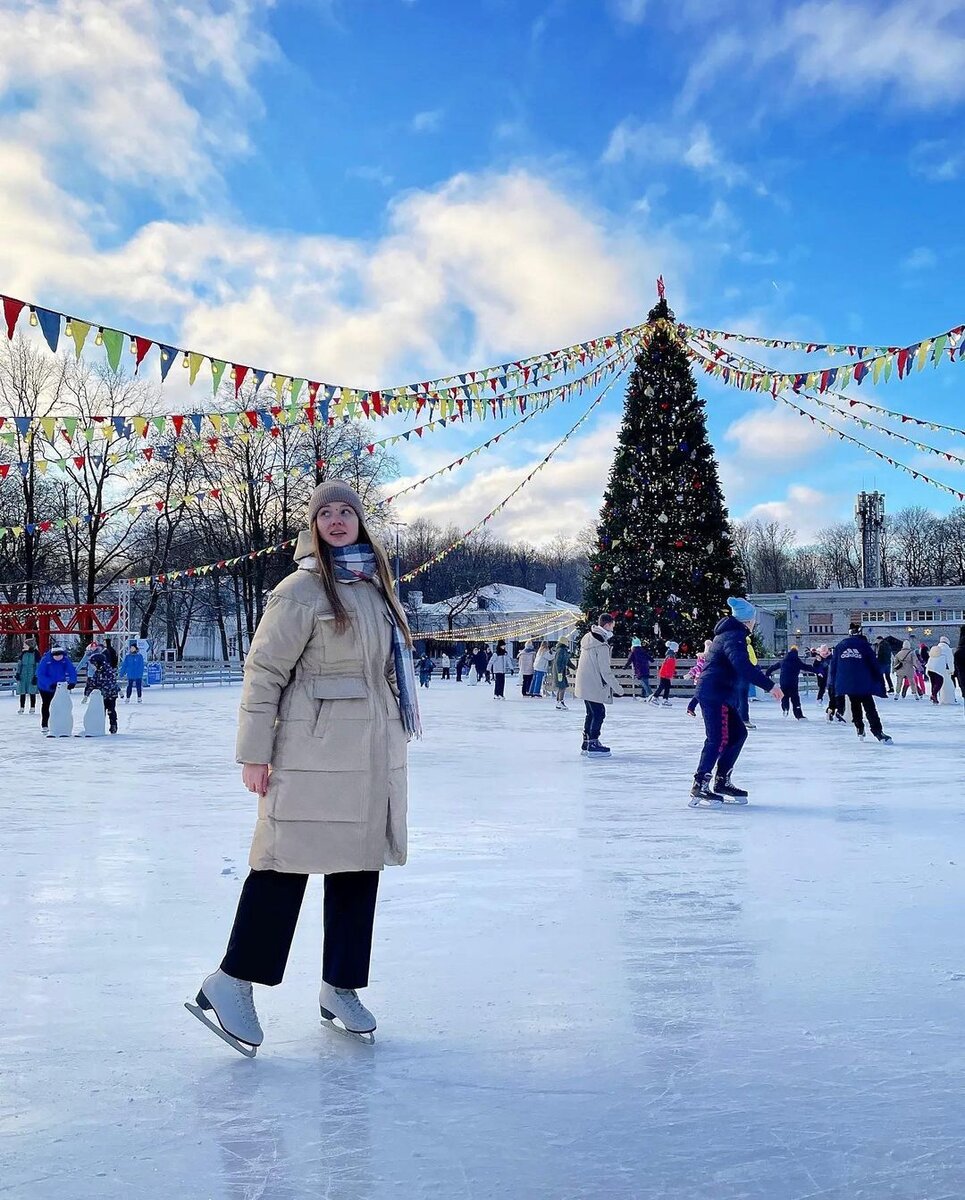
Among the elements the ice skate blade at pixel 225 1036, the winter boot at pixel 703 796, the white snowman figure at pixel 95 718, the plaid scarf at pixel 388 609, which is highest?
the plaid scarf at pixel 388 609

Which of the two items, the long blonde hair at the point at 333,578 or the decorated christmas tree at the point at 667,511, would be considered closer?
the long blonde hair at the point at 333,578

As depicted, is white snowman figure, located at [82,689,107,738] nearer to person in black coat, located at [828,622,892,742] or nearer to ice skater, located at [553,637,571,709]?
person in black coat, located at [828,622,892,742]

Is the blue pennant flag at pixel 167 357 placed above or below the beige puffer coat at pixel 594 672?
above

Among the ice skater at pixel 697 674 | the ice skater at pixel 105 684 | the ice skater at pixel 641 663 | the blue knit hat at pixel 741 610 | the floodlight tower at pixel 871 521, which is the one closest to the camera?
the blue knit hat at pixel 741 610

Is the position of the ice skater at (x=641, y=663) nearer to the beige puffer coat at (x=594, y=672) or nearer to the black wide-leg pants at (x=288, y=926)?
the beige puffer coat at (x=594, y=672)

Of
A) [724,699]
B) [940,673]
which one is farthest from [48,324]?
[940,673]

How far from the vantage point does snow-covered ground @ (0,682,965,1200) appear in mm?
2371

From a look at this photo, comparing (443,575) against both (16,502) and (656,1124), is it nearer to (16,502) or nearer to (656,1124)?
(16,502)

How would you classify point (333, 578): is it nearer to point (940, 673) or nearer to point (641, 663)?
point (641, 663)

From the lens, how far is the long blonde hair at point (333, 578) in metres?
3.14

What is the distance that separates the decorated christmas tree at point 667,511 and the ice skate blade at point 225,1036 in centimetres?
2243

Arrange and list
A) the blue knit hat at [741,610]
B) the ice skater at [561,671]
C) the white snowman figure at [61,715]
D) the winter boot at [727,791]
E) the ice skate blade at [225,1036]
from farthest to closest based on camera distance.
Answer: the ice skater at [561,671] → the white snowman figure at [61,715] → the winter boot at [727,791] → the blue knit hat at [741,610] → the ice skate blade at [225,1036]

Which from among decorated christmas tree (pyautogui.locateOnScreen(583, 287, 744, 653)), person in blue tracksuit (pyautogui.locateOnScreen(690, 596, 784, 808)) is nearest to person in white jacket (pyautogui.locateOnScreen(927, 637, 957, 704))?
decorated christmas tree (pyautogui.locateOnScreen(583, 287, 744, 653))

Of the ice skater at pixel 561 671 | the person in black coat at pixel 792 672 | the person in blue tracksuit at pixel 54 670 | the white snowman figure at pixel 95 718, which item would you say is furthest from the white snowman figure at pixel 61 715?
the person in black coat at pixel 792 672
